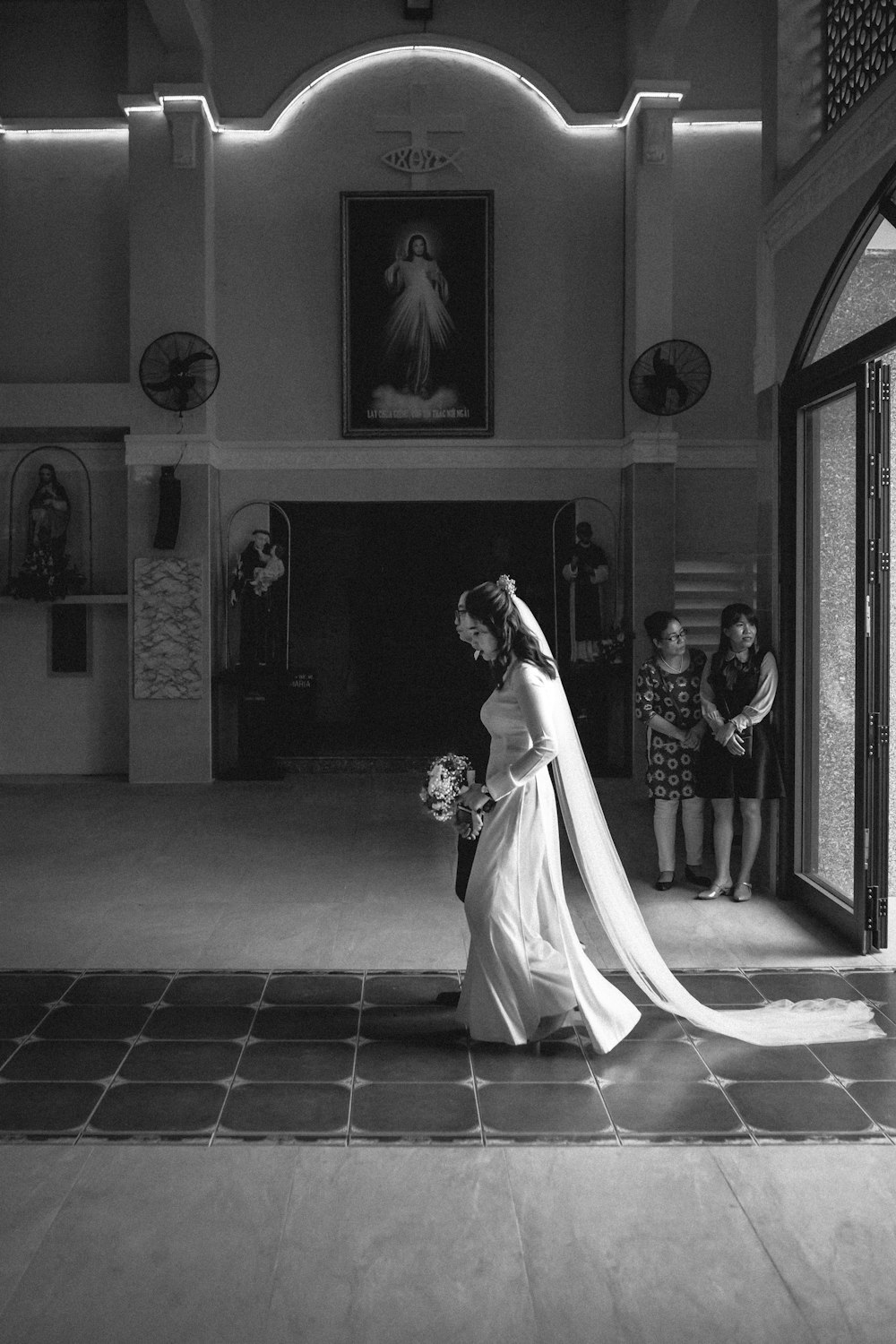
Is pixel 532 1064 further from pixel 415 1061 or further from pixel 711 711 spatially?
pixel 711 711

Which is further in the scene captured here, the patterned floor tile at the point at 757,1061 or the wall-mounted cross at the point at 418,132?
the wall-mounted cross at the point at 418,132

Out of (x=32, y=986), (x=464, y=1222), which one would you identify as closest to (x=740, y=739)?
(x=32, y=986)

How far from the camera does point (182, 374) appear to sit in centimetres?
1085

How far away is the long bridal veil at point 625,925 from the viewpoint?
4551 mm

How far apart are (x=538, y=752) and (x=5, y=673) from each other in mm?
8780

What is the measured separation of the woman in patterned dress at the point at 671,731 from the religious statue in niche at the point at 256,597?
4.96 m

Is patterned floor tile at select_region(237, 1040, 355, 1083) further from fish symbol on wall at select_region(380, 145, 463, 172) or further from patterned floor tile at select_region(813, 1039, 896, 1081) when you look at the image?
fish symbol on wall at select_region(380, 145, 463, 172)

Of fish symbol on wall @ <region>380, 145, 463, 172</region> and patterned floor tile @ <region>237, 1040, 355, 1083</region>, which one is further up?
fish symbol on wall @ <region>380, 145, 463, 172</region>

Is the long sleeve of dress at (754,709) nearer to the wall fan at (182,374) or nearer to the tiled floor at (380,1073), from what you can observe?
the tiled floor at (380,1073)

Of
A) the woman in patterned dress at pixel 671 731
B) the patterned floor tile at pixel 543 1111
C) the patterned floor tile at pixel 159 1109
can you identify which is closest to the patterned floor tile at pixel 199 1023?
the patterned floor tile at pixel 159 1109

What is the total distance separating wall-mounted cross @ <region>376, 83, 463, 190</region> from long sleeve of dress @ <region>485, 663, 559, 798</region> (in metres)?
8.45

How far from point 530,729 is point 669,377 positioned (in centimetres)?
718

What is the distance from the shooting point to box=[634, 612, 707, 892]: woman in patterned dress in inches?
274

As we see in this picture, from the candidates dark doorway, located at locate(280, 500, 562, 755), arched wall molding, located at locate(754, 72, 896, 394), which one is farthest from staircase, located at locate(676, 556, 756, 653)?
arched wall molding, located at locate(754, 72, 896, 394)
